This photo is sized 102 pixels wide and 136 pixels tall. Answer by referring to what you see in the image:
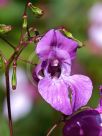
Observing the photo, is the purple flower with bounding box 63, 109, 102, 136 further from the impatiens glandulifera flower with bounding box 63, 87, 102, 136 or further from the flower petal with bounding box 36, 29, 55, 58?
the flower petal with bounding box 36, 29, 55, 58

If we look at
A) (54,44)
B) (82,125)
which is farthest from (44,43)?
(82,125)

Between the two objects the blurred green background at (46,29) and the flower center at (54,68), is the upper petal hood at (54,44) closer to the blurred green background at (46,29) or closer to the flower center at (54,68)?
the flower center at (54,68)

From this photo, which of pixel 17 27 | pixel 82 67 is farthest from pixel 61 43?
pixel 17 27

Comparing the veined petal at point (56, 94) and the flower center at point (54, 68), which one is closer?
the veined petal at point (56, 94)

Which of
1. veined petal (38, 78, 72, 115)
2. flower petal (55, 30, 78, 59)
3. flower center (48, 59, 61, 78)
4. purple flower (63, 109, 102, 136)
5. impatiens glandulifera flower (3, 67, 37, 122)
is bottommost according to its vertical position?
impatiens glandulifera flower (3, 67, 37, 122)

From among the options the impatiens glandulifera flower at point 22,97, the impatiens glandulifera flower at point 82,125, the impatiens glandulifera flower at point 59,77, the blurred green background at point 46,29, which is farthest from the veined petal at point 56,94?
the impatiens glandulifera flower at point 22,97

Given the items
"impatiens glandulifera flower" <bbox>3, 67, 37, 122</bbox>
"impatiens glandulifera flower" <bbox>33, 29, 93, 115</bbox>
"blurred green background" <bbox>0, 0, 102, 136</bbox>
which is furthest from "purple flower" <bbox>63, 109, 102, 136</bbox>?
"impatiens glandulifera flower" <bbox>3, 67, 37, 122</bbox>

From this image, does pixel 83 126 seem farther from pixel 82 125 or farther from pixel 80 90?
pixel 80 90
